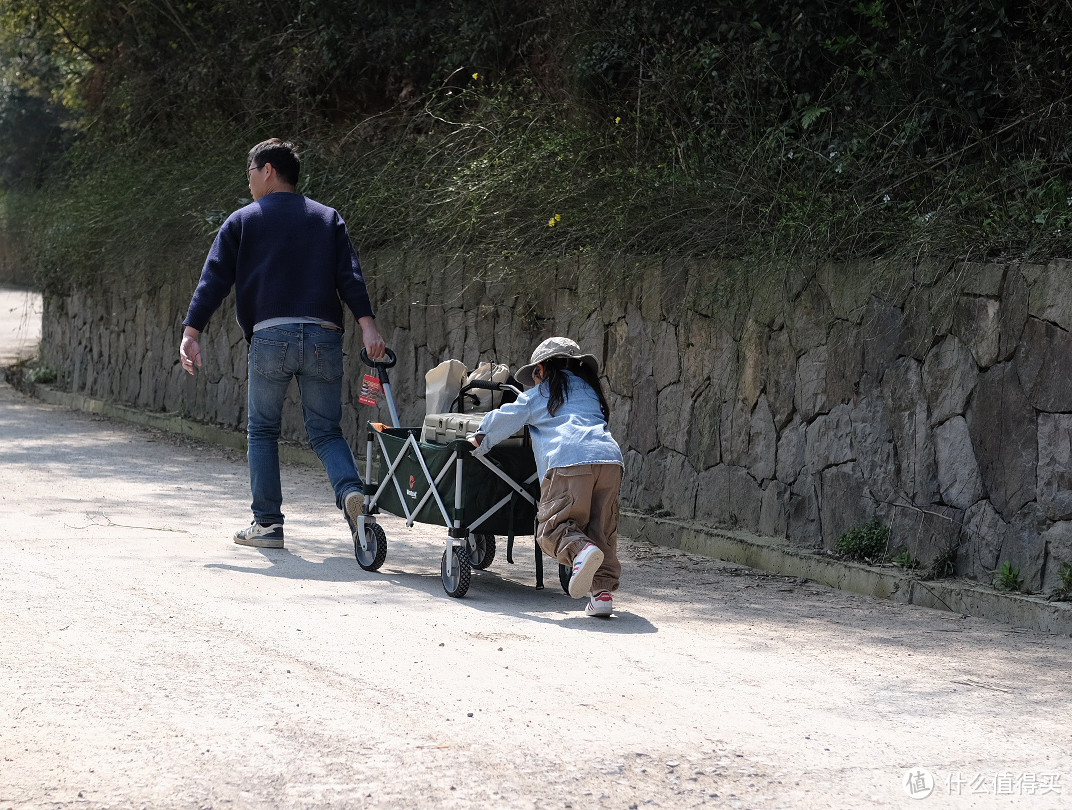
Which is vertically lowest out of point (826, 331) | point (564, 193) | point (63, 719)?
point (63, 719)

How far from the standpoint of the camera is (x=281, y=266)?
7.24m

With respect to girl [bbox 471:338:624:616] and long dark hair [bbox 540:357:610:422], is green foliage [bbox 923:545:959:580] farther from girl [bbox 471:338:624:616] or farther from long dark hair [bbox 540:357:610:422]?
long dark hair [bbox 540:357:610:422]

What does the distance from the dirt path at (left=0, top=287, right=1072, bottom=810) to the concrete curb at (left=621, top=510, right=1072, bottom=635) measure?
5.6 inches

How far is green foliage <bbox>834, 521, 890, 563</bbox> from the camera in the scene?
7043 millimetres

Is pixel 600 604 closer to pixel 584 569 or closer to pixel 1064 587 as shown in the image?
pixel 584 569

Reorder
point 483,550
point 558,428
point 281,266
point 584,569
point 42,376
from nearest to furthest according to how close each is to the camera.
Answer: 1. point 584,569
2. point 558,428
3. point 483,550
4. point 281,266
5. point 42,376

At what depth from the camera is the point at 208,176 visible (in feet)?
46.1

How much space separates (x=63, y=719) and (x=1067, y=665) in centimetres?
381

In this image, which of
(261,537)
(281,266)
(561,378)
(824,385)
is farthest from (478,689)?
(824,385)

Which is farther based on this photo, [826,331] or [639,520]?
[639,520]

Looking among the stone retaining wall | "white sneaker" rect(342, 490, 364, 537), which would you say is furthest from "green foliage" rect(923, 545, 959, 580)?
"white sneaker" rect(342, 490, 364, 537)

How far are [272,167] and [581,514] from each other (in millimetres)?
2823

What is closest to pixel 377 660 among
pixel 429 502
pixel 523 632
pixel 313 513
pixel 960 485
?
pixel 523 632

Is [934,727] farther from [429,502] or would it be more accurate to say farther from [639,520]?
[639,520]
